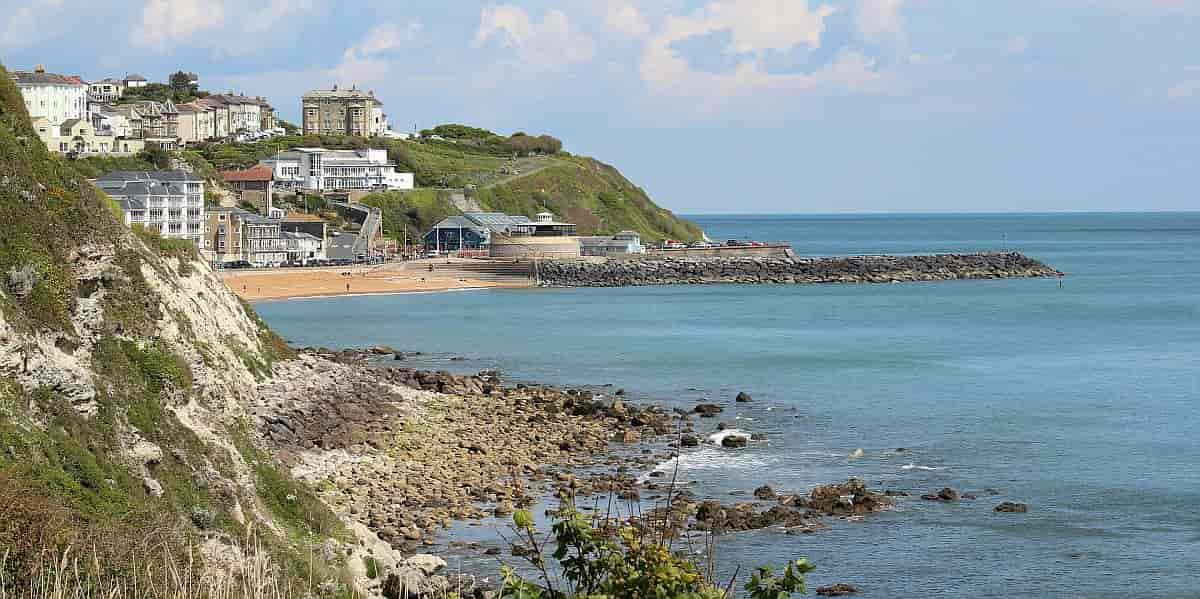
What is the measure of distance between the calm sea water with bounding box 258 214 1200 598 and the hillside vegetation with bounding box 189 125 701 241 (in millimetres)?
34680

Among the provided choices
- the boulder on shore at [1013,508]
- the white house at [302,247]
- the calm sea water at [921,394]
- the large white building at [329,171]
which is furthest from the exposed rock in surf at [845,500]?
the large white building at [329,171]

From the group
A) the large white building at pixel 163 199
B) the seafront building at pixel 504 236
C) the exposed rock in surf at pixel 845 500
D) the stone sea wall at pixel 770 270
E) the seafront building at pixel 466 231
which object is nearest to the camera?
the exposed rock in surf at pixel 845 500

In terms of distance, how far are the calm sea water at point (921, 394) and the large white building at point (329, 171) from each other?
3509 cm

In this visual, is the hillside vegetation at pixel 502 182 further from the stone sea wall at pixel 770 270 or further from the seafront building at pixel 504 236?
the stone sea wall at pixel 770 270

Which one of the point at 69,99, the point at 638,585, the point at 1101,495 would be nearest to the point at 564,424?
the point at 1101,495

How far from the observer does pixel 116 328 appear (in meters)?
22.1

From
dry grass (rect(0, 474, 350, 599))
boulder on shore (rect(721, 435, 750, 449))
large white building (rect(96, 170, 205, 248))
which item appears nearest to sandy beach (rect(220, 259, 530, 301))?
large white building (rect(96, 170, 205, 248))

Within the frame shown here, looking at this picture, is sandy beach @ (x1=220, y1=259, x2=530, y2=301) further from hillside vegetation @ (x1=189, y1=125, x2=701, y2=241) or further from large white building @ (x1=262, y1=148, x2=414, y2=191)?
large white building @ (x1=262, y1=148, x2=414, y2=191)

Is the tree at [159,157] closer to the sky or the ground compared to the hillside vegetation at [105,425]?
closer to the sky

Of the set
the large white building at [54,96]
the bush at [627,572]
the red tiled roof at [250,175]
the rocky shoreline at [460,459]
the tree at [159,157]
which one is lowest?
the rocky shoreline at [460,459]

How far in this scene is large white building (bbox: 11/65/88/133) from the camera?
4301 inches

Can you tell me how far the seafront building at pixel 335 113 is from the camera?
151 m

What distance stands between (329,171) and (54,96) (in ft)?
77.1

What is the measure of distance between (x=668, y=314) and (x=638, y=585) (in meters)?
68.7
